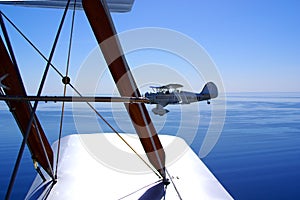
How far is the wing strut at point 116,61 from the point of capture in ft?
5.61

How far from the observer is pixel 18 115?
7.45ft

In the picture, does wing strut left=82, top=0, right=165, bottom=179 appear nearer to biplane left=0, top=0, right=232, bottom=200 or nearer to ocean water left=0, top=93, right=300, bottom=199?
biplane left=0, top=0, right=232, bottom=200

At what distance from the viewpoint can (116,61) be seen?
189 centimetres

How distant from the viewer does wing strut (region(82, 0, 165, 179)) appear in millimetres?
1709

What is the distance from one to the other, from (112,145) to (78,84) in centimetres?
270

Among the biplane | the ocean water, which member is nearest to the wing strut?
the biplane

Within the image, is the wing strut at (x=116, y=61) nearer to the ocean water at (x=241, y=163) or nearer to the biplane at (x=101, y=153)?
the biplane at (x=101, y=153)

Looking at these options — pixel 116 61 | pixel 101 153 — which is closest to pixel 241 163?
pixel 101 153

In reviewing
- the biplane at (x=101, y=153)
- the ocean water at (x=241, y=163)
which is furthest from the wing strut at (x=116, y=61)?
the ocean water at (x=241, y=163)

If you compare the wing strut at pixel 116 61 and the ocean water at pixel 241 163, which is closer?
the wing strut at pixel 116 61

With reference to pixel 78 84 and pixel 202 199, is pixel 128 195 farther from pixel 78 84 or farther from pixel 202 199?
pixel 78 84

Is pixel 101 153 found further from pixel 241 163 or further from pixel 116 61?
pixel 241 163

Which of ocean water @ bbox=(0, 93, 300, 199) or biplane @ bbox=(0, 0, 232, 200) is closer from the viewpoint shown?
biplane @ bbox=(0, 0, 232, 200)

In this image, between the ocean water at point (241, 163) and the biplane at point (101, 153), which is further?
the ocean water at point (241, 163)
